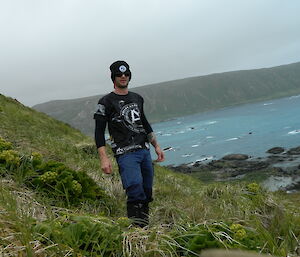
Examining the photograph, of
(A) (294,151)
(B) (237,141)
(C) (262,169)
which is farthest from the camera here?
(B) (237,141)

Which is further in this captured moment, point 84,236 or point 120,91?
point 120,91

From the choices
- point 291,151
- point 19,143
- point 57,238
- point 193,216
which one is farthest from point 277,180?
point 57,238

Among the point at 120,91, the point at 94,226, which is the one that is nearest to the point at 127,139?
the point at 120,91

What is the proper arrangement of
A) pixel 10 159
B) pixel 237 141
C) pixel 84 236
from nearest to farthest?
pixel 84 236
pixel 10 159
pixel 237 141

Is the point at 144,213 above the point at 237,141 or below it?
above

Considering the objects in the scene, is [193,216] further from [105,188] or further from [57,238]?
[105,188]

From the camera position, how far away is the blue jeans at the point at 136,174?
211 inches

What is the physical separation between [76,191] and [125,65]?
7.16 ft

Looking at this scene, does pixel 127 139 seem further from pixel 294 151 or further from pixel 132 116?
pixel 294 151

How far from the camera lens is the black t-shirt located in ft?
18.3

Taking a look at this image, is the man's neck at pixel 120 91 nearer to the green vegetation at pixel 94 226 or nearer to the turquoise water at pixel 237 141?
the green vegetation at pixel 94 226

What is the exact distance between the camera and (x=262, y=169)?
35875 mm

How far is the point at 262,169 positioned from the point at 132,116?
32.7 metres

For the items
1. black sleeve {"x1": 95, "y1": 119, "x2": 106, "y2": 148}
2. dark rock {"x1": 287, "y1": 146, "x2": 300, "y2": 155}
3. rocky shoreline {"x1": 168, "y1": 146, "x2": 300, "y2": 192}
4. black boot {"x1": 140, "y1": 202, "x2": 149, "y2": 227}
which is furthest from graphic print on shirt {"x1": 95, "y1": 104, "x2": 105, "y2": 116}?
dark rock {"x1": 287, "y1": 146, "x2": 300, "y2": 155}
